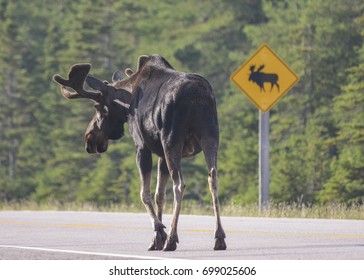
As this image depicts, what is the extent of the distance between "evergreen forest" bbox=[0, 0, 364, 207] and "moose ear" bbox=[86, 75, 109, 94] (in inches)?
1071

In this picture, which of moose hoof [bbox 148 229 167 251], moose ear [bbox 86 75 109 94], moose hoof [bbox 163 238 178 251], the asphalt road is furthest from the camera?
moose ear [bbox 86 75 109 94]

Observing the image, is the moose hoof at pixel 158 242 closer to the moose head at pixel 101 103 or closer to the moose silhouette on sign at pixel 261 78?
the moose head at pixel 101 103

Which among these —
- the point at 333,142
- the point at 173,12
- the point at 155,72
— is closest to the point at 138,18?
the point at 173,12

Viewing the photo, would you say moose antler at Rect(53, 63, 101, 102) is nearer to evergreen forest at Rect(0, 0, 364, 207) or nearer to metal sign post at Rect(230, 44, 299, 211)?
metal sign post at Rect(230, 44, 299, 211)

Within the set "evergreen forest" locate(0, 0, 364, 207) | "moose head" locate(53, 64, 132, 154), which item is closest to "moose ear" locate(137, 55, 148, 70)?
"moose head" locate(53, 64, 132, 154)

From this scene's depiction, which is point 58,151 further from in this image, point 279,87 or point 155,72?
point 155,72

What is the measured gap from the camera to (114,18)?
6850 centimetres

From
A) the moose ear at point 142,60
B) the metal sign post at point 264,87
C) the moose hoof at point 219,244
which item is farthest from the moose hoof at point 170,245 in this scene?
the metal sign post at point 264,87

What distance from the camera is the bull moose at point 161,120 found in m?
13.7

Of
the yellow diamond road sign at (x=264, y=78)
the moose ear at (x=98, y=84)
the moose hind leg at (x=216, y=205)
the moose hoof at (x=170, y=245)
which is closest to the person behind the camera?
the moose hind leg at (x=216, y=205)

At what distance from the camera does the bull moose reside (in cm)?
1371
